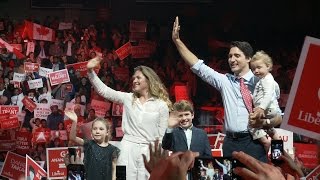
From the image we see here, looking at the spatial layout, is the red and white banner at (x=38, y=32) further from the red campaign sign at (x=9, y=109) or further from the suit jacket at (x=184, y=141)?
the suit jacket at (x=184, y=141)

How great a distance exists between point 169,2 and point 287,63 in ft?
6.01

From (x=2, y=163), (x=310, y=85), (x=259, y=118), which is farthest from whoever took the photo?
(x=2, y=163)

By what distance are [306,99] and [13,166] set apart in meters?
5.28

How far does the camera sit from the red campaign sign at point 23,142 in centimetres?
701

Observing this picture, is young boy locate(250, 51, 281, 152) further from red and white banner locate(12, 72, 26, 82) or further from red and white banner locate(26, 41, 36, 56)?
A: red and white banner locate(26, 41, 36, 56)

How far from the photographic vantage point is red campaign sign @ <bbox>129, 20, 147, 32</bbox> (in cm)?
759

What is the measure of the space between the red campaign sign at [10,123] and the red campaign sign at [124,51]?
1565 millimetres

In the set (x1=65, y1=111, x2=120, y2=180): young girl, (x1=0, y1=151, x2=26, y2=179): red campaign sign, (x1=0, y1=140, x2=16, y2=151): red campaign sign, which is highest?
(x1=65, y1=111, x2=120, y2=180): young girl

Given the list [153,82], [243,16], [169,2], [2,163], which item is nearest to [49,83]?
[2,163]

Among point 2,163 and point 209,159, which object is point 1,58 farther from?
point 209,159

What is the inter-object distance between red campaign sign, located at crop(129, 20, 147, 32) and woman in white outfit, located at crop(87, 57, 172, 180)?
3.52 m

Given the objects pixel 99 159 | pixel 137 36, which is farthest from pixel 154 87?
pixel 137 36

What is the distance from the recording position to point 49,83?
7352 mm

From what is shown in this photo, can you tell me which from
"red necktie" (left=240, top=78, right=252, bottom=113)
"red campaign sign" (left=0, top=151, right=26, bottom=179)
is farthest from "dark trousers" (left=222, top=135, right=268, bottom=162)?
"red campaign sign" (left=0, top=151, right=26, bottom=179)
